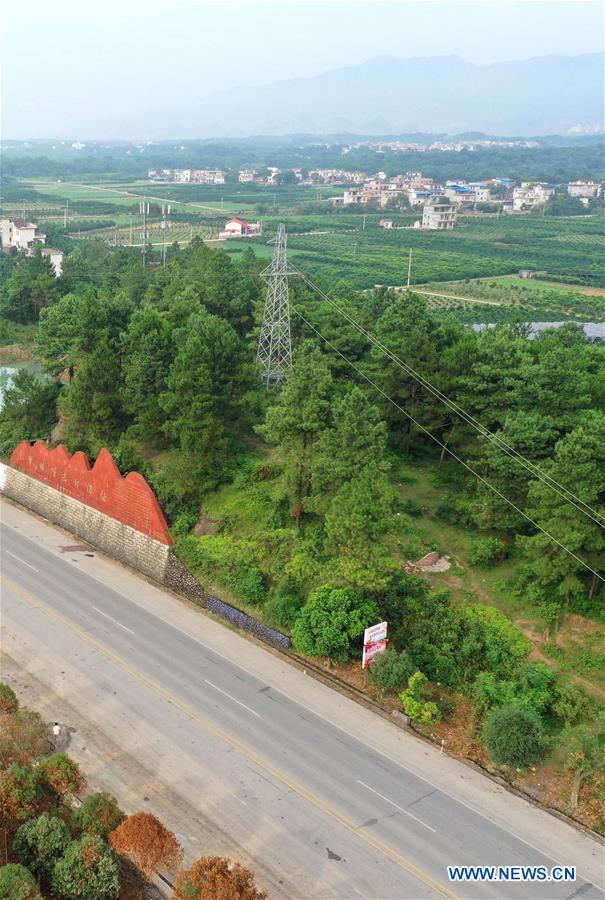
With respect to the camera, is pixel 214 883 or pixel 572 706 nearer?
pixel 214 883

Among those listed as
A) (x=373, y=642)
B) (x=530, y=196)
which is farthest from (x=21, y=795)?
(x=530, y=196)

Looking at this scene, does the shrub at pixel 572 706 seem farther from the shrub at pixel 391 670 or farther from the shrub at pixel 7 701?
the shrub at pixel 7 701

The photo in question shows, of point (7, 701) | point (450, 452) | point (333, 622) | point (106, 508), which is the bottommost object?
point (7, 701)

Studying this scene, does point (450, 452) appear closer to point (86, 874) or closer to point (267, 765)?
point (267, 765)

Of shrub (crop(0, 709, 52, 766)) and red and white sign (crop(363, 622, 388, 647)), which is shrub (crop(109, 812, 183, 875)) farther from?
red and white sign (crop(363, 622, 388, 647))

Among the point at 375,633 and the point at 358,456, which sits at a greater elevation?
the point at 358,456

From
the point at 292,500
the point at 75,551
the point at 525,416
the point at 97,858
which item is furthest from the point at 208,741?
the point at 525,416

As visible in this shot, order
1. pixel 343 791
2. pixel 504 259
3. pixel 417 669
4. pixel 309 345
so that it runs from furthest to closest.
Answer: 1. pixel 504 259
2. pixel 309 345
3. pixel 417 669
4. pixel 343 791

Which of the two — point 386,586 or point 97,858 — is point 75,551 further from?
point 97,858
